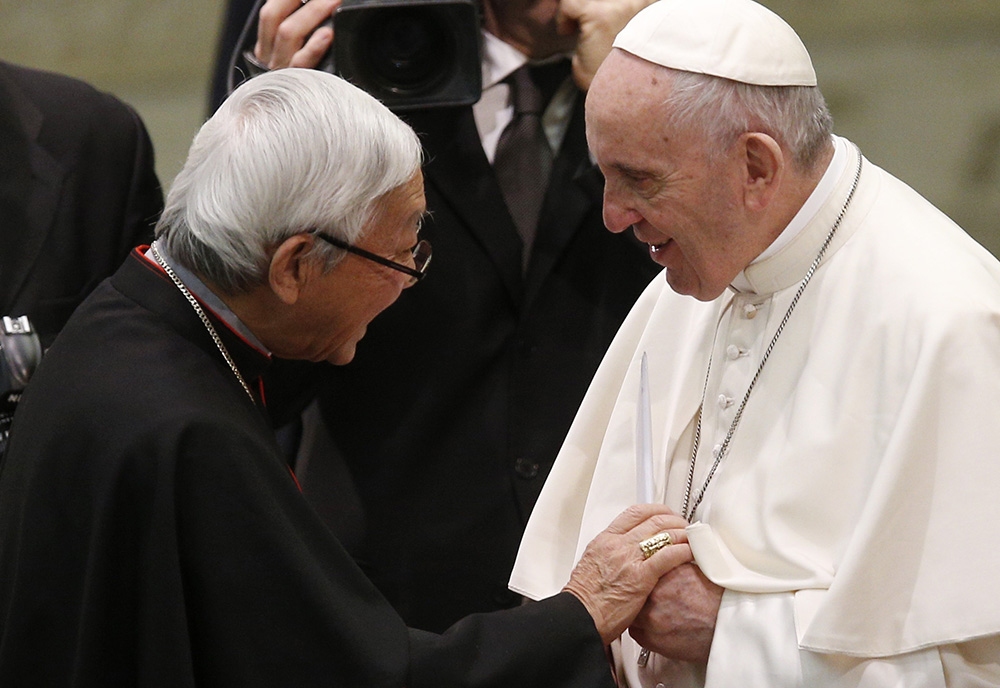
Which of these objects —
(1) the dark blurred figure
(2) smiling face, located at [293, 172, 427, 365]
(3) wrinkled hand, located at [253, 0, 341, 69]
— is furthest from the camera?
(1) the dark blurred figure

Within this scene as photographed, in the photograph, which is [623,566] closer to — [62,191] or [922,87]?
[62,191]

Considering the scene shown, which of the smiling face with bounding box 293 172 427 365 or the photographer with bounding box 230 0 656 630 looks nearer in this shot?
the smiling face with bounding box 293 172 427 365

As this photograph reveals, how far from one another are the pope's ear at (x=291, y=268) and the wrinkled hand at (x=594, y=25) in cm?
87

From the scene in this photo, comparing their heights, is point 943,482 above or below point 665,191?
below

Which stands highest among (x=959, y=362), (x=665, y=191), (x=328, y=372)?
(x=665, y=191)

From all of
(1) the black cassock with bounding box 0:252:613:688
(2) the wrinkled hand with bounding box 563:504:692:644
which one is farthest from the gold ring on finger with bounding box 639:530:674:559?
(1) the black cassock with bounding box 0:252:613:688

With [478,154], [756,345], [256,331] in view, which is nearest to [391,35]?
[478,154]

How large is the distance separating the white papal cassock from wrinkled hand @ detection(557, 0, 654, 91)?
2.29 feet

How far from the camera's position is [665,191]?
1901 mm

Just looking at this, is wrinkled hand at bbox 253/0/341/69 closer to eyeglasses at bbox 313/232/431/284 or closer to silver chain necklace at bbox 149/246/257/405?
eyeglasses at bbox 313/232/431/284

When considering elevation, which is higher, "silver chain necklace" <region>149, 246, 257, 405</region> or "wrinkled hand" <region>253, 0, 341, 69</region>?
"wrinkled hand" <region>253, 0, 341, 69</region>

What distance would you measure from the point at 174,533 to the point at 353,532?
3.29ft

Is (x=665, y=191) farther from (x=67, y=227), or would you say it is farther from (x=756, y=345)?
(x=67, y=227)

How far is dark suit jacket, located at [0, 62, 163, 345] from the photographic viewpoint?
8.71 ft
